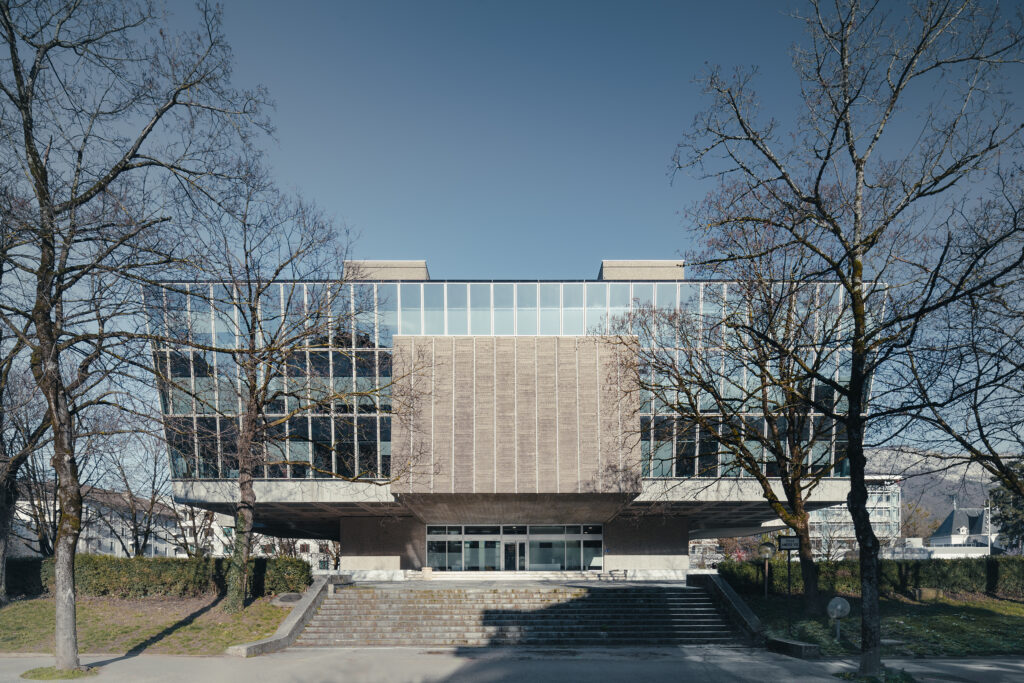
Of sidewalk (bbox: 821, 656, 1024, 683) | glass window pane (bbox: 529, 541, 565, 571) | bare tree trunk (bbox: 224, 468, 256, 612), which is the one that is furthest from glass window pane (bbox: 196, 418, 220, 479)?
glass window pane (bbox: 529, 541, 565, 571)

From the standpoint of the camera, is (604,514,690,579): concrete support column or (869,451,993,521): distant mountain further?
(604,514,690,579): concrete support column

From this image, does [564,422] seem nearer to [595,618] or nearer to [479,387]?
[479,387]

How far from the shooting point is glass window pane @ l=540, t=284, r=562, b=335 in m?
34.9

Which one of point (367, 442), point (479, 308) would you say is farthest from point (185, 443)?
point (479, 308)

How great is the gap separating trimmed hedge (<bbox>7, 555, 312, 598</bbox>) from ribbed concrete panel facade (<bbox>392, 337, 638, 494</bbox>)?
609 centimetres

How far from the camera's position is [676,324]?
22406mm

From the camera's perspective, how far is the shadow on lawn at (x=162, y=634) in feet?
55.0

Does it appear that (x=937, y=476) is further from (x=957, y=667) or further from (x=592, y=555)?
(x=592, y=555)

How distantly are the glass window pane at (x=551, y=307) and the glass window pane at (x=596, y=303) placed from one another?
56.0 inches

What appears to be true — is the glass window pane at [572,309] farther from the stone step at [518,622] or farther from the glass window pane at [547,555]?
the stone step at [518,622]

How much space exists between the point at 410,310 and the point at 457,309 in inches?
87.3

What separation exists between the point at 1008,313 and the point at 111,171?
745 inches

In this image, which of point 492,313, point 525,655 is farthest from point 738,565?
point 492,313

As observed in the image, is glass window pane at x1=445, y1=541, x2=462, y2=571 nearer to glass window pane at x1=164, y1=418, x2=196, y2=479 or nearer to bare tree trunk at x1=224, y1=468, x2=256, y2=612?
bare tree trunk at x1=224, y1=468, x2=256, y2=612
